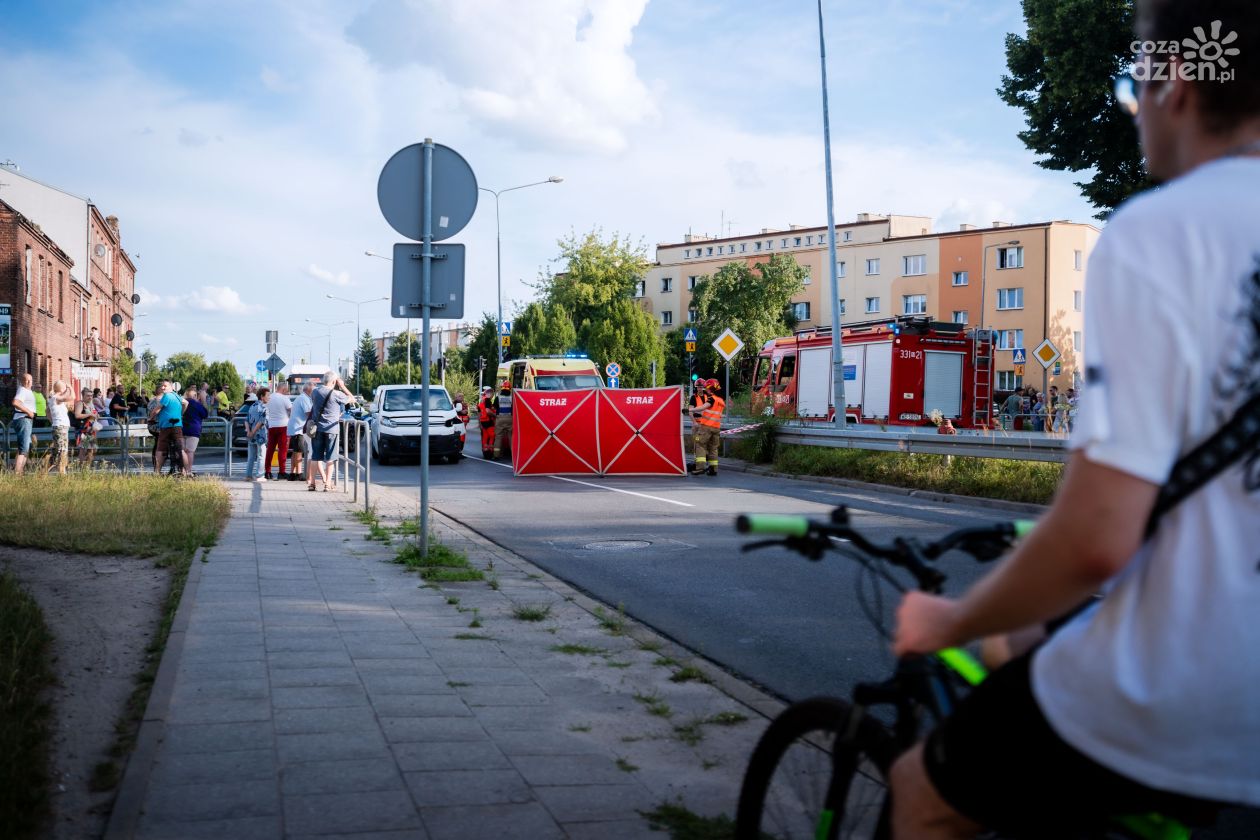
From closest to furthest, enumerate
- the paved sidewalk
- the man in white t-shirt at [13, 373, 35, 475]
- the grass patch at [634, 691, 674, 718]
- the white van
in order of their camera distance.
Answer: the paved sidewalk
the grass patch at [634, 691, 674, 718]
the man in white t-shirt at [13, 373, 35, 475]
the white van

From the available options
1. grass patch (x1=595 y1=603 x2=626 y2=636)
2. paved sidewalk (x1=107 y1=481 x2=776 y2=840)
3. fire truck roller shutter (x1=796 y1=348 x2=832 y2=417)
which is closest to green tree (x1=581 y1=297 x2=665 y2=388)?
fire truck roller shutter (x1=796 y1=348 x2=832 y2=417)

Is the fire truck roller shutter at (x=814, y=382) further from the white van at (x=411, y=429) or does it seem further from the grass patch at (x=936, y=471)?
the white van at (x=411, y=429)

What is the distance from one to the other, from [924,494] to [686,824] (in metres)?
14.3

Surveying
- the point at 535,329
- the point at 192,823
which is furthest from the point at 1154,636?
the point at 535,329

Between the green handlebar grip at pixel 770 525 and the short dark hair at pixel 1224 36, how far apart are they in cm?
91

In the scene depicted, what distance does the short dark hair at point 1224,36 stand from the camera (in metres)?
1.43

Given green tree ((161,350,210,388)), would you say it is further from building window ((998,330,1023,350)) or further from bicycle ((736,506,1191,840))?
bicycle ((736,506,1191,840))

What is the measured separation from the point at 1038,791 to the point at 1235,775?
0.80 ft

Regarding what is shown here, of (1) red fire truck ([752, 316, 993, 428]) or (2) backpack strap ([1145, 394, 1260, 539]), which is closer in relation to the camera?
(2) backpack strap ([1145, 394, 1260, 539])

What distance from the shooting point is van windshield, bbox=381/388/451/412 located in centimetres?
2631

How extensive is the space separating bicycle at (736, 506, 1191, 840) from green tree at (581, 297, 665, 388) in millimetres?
68676

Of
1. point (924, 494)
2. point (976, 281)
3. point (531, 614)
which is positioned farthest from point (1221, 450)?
point (976, 281)

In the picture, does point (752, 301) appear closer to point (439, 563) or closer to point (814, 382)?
point (814, 382)

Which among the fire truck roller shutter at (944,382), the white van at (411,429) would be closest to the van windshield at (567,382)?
the white van at (411,429)
